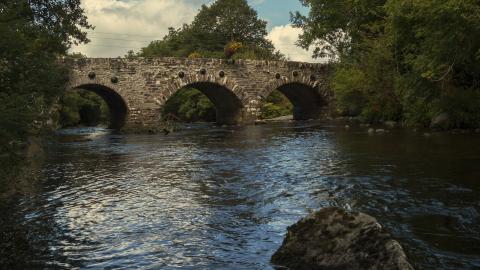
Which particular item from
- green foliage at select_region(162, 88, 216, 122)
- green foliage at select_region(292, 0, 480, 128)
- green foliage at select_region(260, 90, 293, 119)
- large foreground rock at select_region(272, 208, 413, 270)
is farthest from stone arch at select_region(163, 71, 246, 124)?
large foreground rock at select_region(272, 208, 413, 270)

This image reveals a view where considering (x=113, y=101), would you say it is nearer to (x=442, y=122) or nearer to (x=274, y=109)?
(x=274, y=109)

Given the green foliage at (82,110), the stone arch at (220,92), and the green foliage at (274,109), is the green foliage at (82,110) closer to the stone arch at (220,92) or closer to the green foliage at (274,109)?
the stone arch at (220,92)

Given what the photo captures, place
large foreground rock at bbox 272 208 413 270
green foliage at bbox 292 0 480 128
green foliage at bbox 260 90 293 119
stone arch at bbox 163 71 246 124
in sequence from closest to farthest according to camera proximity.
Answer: large foreground rock at bbox 272 208 413 270 < green foliage at bbox 292 0 480 128 < stone arch at bbox 163 71 246 124 < green foliage at bbox 260 90 293 119

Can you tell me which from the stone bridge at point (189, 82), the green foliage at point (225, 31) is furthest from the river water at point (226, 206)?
the green foliage at point (225, 31)

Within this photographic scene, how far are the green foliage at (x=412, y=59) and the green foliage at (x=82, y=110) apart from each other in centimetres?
2472

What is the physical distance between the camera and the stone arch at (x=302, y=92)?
35.8 metres

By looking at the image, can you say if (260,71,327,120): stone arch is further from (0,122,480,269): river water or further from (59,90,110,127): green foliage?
(0,122,480,269): river water

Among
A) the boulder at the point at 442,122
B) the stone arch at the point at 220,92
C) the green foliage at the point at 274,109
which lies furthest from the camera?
the green foliage at the point at 274,109

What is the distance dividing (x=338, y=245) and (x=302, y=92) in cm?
3577

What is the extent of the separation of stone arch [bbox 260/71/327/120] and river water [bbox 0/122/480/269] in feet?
76.2

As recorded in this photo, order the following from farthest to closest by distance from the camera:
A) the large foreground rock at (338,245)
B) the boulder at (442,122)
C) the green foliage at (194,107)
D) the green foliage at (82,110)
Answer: the green foliage at (194,107), the green foliage at (82,110), the boulder at (442,122), the large foreground rock at (338,245)

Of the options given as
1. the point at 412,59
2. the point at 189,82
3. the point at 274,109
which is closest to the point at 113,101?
the point at 189,82

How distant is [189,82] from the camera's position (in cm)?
3186

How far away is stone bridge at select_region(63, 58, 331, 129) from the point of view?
→ 29547mm
